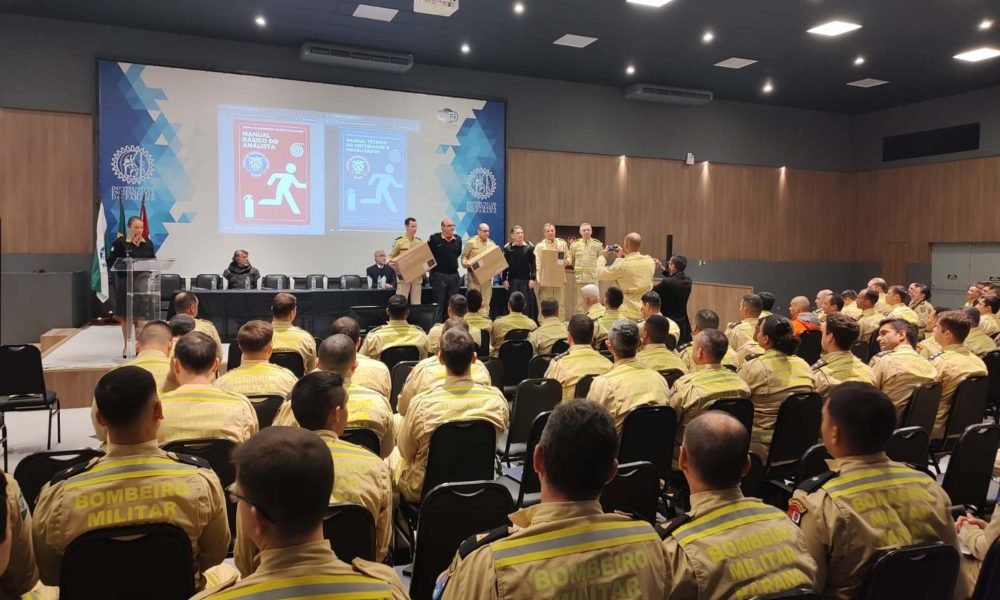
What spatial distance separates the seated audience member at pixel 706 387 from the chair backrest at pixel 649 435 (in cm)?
14

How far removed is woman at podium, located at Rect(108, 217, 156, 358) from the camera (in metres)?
7.11

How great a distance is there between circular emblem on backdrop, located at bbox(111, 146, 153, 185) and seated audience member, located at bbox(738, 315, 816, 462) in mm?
9683

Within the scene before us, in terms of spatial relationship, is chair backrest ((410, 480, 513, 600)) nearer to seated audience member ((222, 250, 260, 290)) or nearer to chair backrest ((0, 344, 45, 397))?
chair backrest ((0, 344, 45, 397))

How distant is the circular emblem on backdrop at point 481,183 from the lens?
41.8ft

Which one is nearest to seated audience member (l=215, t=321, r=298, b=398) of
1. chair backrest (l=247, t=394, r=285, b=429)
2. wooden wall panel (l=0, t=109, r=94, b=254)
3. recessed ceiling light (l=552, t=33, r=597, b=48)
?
chair backrest (l=247, t=394, r=285, b=429)

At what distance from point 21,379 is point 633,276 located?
656 centimetres

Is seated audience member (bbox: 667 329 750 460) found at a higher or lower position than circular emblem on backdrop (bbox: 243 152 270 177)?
lower

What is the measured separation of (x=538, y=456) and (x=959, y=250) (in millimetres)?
16215

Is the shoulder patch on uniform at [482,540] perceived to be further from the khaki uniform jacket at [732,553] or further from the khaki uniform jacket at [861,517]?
the khaki uniform jacket at [861,517]

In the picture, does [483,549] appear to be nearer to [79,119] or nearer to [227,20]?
[227,20]

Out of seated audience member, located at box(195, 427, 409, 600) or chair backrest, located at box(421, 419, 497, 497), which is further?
chair backrest, located at box(421, 419, 497, 497)

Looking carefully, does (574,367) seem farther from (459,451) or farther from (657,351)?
(459,451)

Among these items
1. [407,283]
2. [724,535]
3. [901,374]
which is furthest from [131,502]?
[407,283]

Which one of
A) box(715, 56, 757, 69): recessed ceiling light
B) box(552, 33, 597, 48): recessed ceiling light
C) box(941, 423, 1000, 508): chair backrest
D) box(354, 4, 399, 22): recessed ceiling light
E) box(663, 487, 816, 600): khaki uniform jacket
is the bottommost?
box(941, 423, 1000, 508): chair backrest
